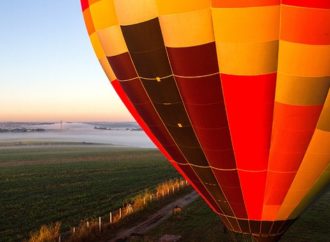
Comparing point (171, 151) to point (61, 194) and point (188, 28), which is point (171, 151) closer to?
point (188, 28)

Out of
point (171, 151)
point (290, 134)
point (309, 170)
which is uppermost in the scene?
point (290, 134)

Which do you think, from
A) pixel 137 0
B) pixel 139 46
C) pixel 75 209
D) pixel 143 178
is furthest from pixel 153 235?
pixel 143 178

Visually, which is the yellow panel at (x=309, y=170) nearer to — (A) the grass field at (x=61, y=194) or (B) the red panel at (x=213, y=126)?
(B) the red panel at (x=213, y=126)

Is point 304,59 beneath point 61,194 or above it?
above

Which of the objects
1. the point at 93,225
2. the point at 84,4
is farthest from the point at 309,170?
the point at 93,225

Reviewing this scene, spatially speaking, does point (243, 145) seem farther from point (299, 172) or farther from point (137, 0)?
point (137, 0)

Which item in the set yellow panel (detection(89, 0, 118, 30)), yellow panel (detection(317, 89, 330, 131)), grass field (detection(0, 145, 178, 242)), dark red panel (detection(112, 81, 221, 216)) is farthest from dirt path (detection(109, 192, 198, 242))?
yellow panel (detection(317, 89, 330, 131))

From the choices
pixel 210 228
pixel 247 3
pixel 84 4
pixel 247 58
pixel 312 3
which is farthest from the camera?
pixel 210 228
